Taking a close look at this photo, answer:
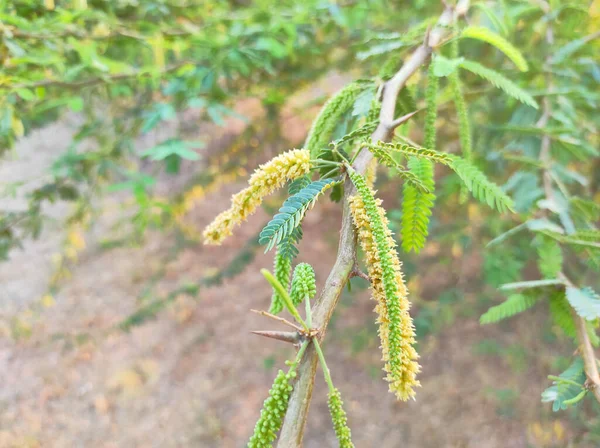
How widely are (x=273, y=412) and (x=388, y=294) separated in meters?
0.15

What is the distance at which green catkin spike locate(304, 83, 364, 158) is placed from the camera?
0.60 meters

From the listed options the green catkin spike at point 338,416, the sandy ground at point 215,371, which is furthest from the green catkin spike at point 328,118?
the sandy ground at point 215,371

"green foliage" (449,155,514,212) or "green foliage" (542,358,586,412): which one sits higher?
"green foliage" (449,155,514,212)

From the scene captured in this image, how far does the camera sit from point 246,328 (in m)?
2.75

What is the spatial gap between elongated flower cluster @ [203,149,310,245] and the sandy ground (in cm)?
145

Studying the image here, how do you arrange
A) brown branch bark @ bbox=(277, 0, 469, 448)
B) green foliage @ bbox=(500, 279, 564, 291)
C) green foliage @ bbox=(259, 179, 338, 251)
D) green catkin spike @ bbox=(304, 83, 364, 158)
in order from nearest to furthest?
brown branch bark @ bbox=(277, 0, 469, 448)
green foliage @ bbox=(259, 179, 338, 251)
green catkin spike @ bbox=(304, 83, 364, 158)
green foliage @ bbox=(500, 279, 564, 291)

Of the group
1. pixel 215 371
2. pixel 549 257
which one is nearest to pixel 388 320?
pixel 549 257

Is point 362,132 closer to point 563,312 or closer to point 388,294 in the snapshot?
point 388,294

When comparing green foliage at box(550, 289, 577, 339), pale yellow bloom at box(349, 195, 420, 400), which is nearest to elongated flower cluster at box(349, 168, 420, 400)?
pale yellow bloom at box(349, 195, 420, 400)

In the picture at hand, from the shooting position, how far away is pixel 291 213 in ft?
1.59

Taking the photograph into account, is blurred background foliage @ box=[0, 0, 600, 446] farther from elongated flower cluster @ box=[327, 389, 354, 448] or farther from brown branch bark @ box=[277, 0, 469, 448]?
elongated flower cluster @ box=[327, 389, 354, 448]

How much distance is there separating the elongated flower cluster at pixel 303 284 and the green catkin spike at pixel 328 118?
174 mm

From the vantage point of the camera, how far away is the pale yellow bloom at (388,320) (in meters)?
0.40

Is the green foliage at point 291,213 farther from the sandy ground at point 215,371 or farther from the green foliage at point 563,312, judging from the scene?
the sandy ground at point 215,371
